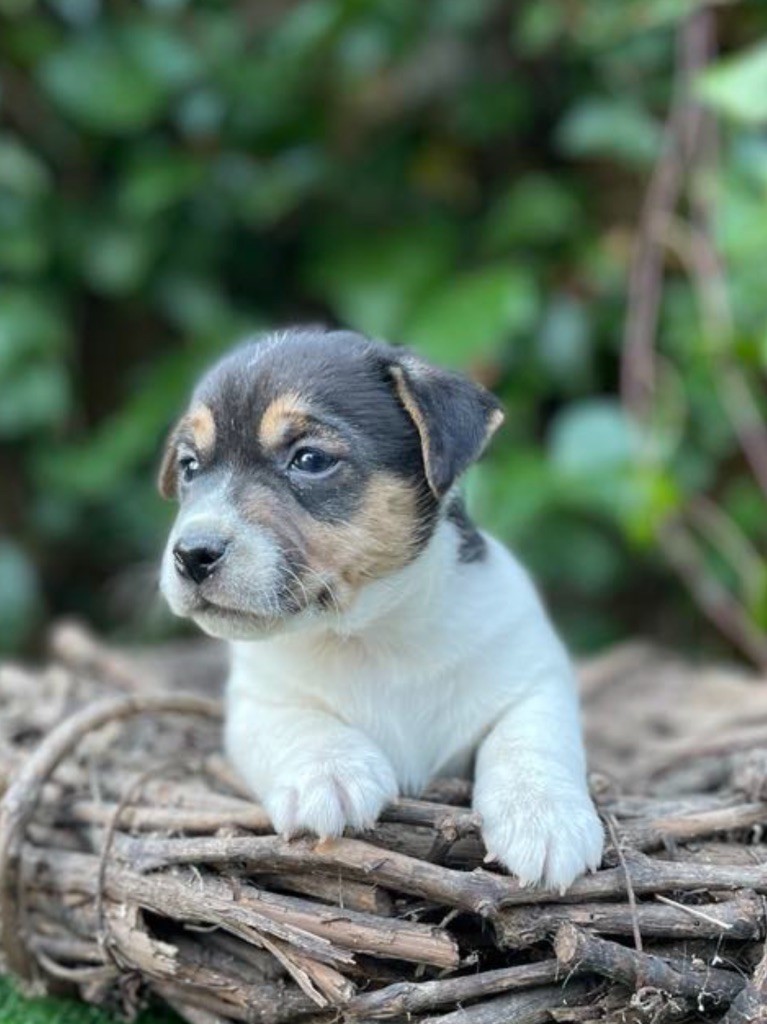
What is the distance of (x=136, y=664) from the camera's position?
390cm

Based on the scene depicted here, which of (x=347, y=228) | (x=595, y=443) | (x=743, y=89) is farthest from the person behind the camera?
(x=347, y=228)

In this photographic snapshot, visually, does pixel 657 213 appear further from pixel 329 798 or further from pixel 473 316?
pixel 329 798

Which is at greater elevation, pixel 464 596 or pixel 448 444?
pixel 448 444

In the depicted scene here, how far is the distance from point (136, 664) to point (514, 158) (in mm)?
2865

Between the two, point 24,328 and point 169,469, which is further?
point 24,328

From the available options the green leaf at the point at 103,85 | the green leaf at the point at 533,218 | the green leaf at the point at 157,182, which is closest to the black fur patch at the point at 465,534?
the green leaf at the point at 533,218

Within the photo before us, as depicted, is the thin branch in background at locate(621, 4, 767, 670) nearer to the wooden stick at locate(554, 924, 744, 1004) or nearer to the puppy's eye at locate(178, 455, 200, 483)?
the puppy's eye at locate(178, 455, 200, 483)

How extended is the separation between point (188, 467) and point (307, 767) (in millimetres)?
661

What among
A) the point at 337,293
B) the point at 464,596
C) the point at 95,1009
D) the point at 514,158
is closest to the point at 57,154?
the point at 337,293

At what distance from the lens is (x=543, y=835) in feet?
7.00

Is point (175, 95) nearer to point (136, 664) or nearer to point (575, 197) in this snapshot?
point (575, 197)

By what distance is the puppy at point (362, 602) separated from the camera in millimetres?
2281

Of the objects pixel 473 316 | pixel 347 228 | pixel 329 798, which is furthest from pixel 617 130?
pixel 329 798

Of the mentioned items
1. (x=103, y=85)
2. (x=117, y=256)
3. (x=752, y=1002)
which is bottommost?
(x=752, y=1002)
